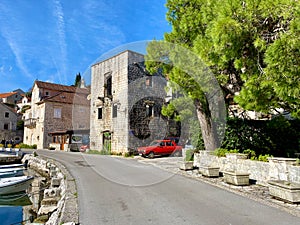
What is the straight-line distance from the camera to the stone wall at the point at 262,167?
598 centimetres

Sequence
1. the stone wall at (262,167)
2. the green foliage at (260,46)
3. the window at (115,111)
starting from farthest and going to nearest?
the window at (115,111)
the stone wall at (262,167)
the green foliage at (260,46)

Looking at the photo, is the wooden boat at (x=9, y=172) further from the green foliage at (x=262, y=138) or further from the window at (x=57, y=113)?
the window at (x=57, y=113)

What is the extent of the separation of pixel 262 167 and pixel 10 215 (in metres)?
8.39

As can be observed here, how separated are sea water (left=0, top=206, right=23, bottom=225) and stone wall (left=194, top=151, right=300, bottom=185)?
23.8 feet

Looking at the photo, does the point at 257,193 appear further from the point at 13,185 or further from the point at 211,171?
the point at 13,185

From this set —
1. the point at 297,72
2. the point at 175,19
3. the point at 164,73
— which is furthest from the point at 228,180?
the point at 175,19

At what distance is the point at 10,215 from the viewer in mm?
7652

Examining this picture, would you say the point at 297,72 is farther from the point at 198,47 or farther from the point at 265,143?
the point at 265,143

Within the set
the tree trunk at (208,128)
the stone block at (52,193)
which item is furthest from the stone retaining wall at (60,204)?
the tree trunk at (208,128)

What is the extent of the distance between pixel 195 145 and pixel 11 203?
8.60 m

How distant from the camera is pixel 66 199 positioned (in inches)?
209

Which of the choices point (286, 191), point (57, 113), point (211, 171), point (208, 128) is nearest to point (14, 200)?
point (211, 171)

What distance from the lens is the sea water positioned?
6977mm

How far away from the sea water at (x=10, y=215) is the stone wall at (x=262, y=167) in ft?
23.8
